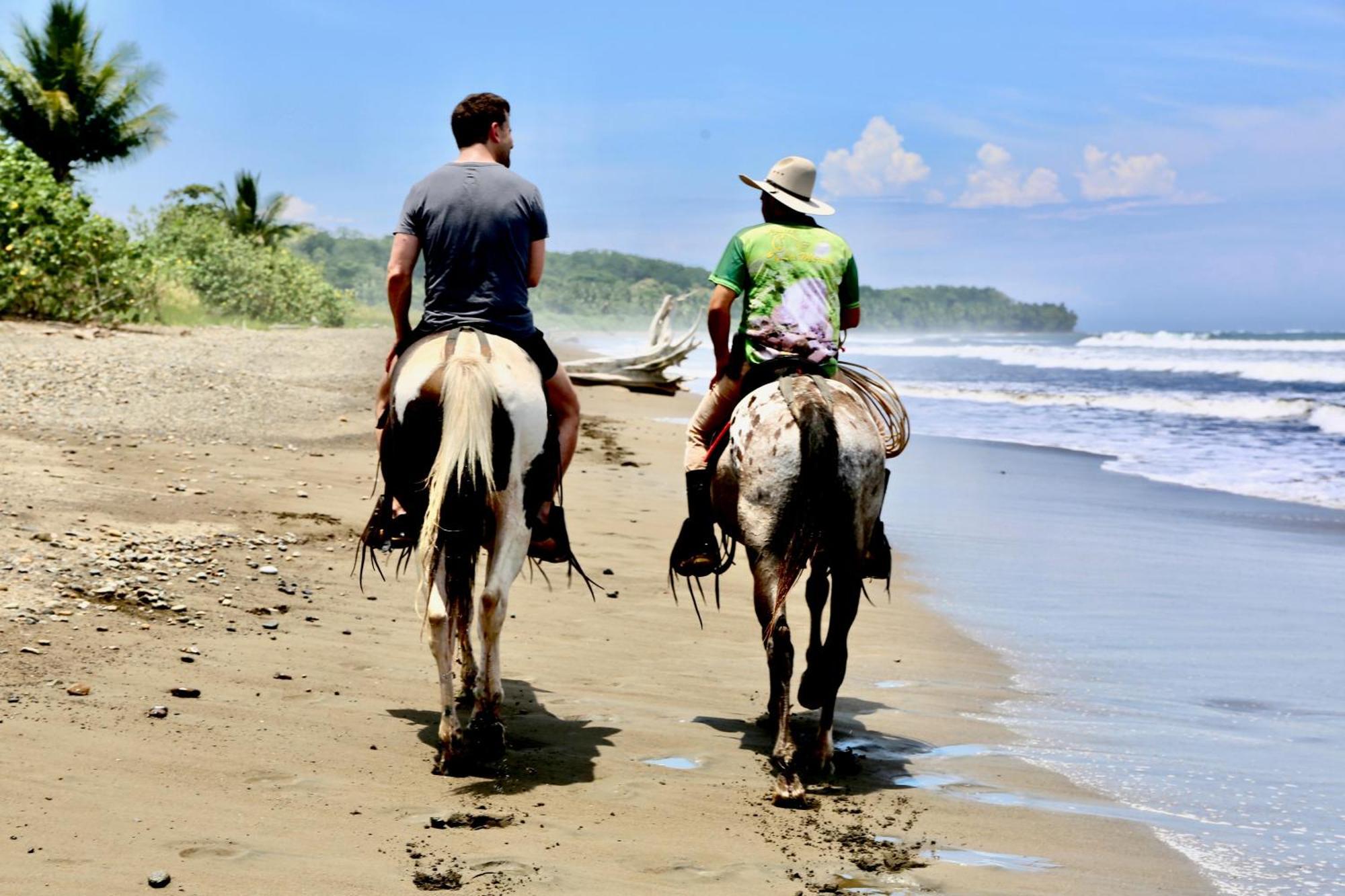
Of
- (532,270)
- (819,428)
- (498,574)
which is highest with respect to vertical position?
(532,270)

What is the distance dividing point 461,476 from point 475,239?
1016 mm

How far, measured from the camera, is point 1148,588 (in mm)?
8742

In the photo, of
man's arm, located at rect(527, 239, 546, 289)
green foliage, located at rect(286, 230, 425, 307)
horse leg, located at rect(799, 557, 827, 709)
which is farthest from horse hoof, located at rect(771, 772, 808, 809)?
green foliage, located at rect(286, 230, 425, 307)

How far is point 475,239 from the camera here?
519 centimetres

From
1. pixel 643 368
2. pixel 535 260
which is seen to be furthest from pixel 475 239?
pixel 643 368

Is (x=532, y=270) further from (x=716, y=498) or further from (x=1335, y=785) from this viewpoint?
(x=1335, y=785)

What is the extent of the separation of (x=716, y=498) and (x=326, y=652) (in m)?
2.13

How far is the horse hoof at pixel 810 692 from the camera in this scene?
206 inches

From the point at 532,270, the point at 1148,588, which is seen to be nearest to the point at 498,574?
the point at 532,270

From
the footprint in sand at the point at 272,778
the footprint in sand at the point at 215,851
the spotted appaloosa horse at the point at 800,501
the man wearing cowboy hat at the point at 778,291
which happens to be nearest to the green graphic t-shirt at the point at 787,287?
the man wearing cowboy hat at the point at 778,291

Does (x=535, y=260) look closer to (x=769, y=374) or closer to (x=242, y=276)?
(x=769, y=374)

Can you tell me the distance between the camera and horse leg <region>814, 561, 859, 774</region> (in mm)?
5133

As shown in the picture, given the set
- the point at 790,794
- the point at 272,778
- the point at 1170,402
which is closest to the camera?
Result: the point at 272,778

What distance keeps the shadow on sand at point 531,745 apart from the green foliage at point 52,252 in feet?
57.5
